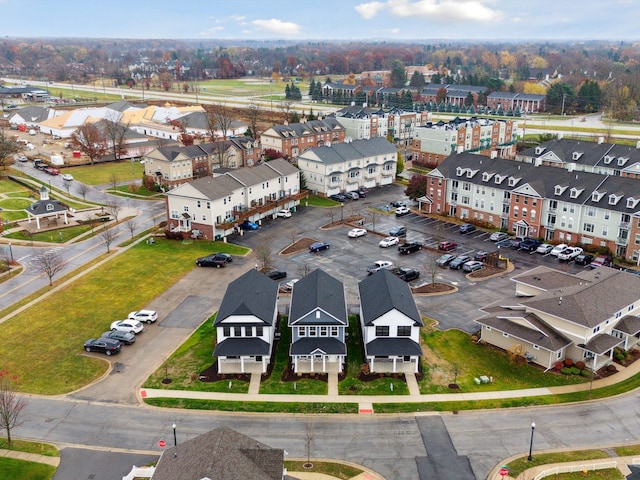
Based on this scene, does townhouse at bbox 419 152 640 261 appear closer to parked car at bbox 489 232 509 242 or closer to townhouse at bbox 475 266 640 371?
parked car at bbox 489 232 509 242

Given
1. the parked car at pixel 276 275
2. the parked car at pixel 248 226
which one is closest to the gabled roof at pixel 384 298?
the parked car at pixel 276 275

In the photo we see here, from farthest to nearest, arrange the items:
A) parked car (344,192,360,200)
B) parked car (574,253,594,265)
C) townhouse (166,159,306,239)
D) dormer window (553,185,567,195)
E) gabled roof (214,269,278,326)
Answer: parked car (344,192,360,200)
townhouse (166,159,306,239)
dormer window (553,185,567,195)
parked car (574,253,594,265)
gabled roof (214,269,278,326)

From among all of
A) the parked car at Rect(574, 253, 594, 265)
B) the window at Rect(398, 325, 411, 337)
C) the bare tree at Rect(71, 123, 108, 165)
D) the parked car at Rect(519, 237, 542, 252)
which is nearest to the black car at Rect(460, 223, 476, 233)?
the parked car at Rect(519, 237, 542, 252)

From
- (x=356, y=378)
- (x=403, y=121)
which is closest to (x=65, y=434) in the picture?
(x=356, y=378)

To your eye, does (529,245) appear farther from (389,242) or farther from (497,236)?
(389,242)

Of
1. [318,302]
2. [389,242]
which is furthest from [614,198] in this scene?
[318,302]

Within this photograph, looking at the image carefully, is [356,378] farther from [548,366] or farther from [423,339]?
[548,366]
